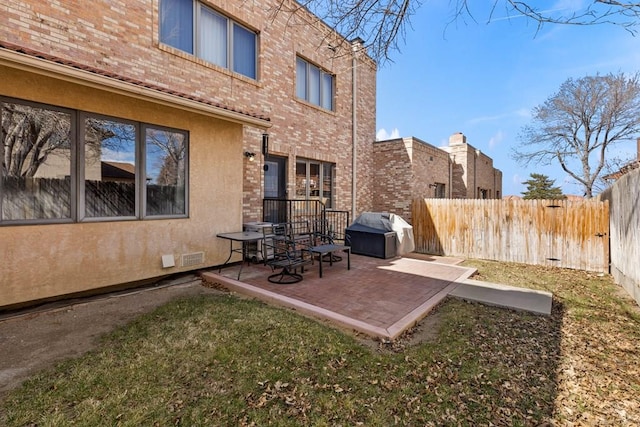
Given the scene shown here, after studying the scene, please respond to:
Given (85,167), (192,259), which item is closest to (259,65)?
(85,167)

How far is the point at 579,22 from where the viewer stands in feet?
10.1

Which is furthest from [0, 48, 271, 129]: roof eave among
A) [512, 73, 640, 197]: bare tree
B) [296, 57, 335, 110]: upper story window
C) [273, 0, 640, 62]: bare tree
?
[512, 73, 640, 197]: bare tree

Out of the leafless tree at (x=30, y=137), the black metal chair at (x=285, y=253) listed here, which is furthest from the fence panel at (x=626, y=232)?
the leafless tree at (x=30, y=137)

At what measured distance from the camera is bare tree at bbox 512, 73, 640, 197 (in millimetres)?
18750

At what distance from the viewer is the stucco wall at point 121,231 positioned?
405 centimetres

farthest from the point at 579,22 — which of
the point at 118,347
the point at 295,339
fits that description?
the point at 118,347

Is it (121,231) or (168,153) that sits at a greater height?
(168,153)

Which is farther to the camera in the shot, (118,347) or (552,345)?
(552,345)

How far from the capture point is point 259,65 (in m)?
8.02

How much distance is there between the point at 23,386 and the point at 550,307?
650cm

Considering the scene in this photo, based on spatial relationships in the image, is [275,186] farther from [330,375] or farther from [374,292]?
[330,375]

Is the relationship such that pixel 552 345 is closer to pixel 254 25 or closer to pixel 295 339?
pixel 295 339

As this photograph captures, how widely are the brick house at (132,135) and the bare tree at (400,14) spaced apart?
42 cm

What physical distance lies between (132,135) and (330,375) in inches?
194
